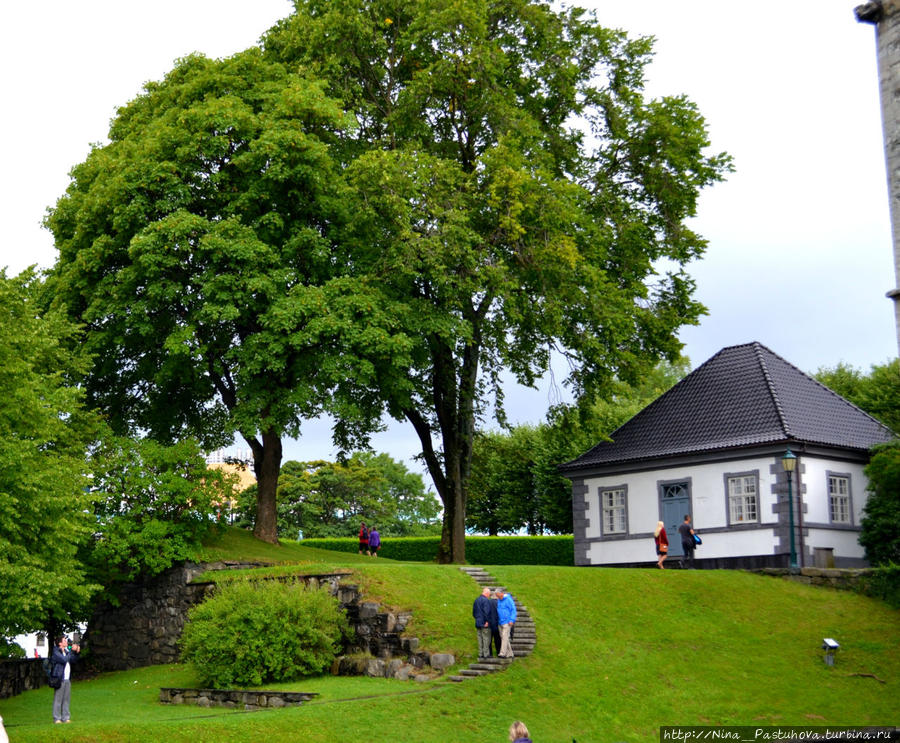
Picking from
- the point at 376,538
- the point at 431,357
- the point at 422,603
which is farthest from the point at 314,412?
the point at 422,603

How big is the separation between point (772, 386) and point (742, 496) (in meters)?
4.09

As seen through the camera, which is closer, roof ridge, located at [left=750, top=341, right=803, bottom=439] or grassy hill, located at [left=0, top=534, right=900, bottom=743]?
grassy hill, located at [left=0, top=534, right=900, bottom=743]

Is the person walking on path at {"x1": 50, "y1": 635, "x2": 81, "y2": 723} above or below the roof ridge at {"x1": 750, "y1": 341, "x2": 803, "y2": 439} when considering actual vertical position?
below

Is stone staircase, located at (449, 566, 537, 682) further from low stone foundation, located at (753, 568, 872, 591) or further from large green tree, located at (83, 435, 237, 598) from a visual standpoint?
low stone foundation, located at (753, 568, 872, 591)

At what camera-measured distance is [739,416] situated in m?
36.9

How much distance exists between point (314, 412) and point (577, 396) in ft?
29.4

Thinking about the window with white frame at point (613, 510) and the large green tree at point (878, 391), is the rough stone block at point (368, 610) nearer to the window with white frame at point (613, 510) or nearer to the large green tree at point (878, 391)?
the window with white frame at point (613, 510)

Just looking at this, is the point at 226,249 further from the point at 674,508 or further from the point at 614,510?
the point at 674,508

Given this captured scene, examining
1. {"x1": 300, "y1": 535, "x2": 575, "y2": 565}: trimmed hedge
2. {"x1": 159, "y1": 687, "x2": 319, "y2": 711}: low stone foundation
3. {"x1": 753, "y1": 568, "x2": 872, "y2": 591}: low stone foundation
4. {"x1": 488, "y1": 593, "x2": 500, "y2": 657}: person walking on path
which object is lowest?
{"x1": 159, "y1": 687, "x2": 319, "y2": 711}: low stone foundation

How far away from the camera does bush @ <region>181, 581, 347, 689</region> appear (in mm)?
26016

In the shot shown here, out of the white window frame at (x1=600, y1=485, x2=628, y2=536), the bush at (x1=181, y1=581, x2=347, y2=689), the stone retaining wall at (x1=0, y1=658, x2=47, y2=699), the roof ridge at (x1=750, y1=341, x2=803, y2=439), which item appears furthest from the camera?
the white window frame at (x1=600, y1=485, x2=628, y2=536)

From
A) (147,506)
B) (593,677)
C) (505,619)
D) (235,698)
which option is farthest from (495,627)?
(147,506)

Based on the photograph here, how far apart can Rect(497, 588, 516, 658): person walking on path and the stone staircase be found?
195mm

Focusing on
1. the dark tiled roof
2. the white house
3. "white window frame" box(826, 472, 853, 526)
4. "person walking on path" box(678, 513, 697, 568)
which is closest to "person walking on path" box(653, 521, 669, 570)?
"person walking on path" box(678, 513, 697, 568)
